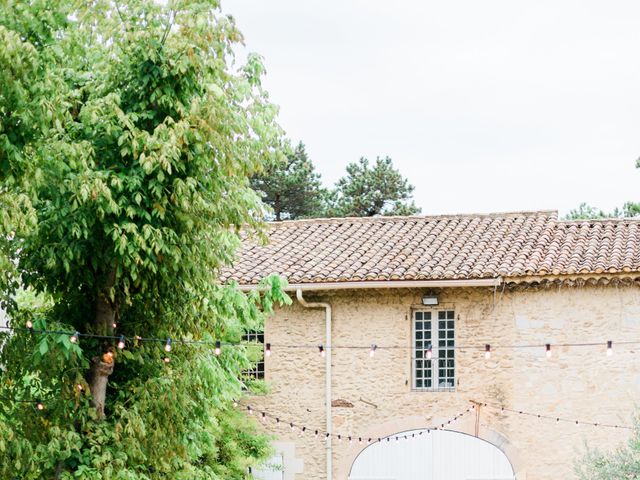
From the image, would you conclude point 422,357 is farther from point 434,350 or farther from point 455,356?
point 455,356

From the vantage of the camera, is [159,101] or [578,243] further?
[578,243]

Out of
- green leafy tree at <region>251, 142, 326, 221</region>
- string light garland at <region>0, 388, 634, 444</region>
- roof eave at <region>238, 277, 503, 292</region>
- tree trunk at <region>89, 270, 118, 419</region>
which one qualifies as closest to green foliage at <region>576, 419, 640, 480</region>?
string light garland at <region>0, 388, 634, 444</region>

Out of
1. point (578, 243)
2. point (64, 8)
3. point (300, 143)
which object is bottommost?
point (578, 243)

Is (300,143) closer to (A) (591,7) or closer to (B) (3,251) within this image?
(A) (591,7)

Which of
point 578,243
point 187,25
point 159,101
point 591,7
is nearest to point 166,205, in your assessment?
point 159,101

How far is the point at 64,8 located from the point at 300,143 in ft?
96.9

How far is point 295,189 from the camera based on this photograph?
39.5 meters

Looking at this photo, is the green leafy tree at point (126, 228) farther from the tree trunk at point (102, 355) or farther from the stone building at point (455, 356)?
the stone building at point (455, 356)

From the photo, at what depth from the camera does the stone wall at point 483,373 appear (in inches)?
717

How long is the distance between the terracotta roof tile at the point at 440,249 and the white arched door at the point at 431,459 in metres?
2.53

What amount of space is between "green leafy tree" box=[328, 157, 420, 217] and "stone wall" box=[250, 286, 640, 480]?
20.3 metres

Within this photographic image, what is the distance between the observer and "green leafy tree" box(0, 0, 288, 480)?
446 inches

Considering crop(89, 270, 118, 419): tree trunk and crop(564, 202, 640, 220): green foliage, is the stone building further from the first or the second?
crop(564, 202, 640, 220): green foliage

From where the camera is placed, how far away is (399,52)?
37.0m
